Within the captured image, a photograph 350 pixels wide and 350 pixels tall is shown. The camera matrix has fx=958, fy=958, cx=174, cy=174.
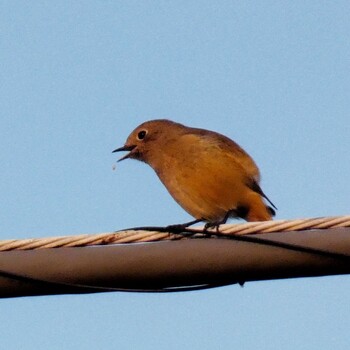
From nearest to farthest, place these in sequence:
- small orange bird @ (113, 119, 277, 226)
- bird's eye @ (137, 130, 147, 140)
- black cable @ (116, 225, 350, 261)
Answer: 1. black cable @ (116, 225, 350, 261)
2. small orange bird @ (113, 119, 277, 226)
3. bird's eye @ (137, 130, 147, 140)

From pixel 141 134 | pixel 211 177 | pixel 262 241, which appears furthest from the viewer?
pixel 141 134

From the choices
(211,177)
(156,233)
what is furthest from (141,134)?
(156,233)

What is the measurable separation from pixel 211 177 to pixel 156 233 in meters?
5.01

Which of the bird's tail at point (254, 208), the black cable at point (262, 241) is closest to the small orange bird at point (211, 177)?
the bird's tail at point (254, 208)

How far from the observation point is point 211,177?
10547mm

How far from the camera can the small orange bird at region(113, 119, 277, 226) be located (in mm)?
10518

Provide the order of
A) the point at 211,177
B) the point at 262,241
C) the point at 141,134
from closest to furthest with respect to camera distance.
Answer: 1. the point at 262,241
2. the point at 211,177
3. the point at 141,134

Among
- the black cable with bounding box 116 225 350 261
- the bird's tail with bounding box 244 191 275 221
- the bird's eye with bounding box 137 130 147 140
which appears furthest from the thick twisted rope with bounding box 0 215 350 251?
the bird's eye with bounding box 137 130 147 140

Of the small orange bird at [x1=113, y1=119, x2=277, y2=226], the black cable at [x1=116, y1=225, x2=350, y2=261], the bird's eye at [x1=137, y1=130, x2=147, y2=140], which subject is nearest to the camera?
the black cable at [x1=116, y1=225, x2=350, y2=261]

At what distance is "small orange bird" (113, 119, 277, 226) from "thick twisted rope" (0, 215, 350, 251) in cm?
459

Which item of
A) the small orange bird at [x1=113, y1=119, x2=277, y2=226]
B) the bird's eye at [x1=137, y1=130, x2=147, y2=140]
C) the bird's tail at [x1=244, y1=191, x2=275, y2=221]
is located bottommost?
the bird's tail at [x1=244, y1=191, x2=275, y2=221]

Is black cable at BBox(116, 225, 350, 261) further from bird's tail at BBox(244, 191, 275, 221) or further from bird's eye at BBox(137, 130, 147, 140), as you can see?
bird's eye at BBox(137, 130, 147, 140)

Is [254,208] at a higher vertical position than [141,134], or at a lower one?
lower

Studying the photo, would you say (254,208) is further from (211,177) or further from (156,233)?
(156,233)
